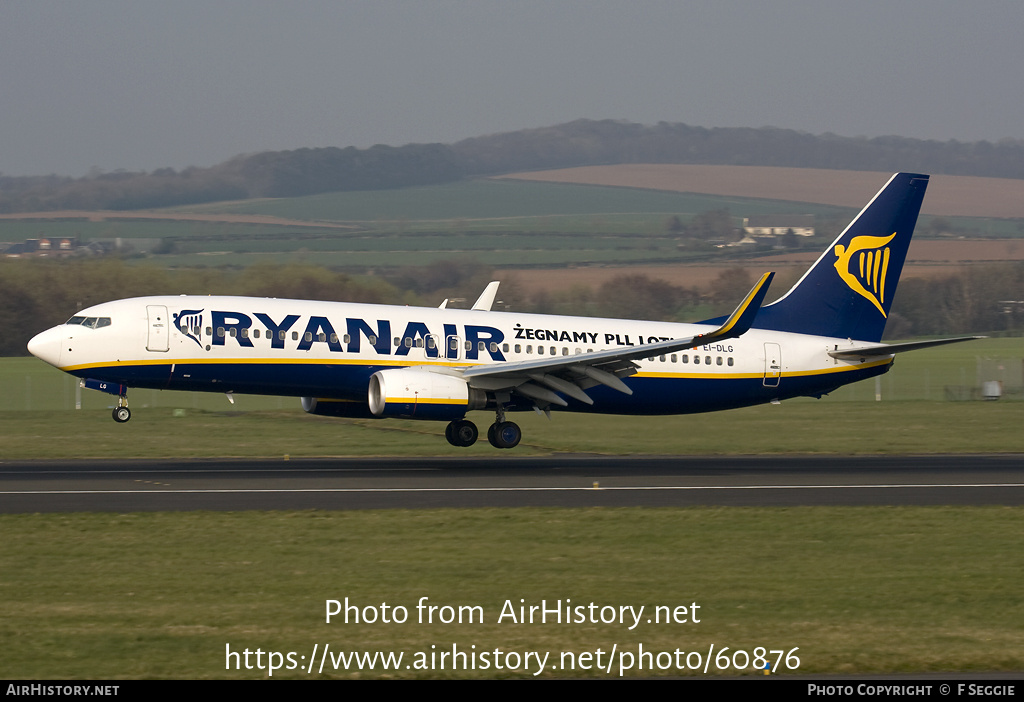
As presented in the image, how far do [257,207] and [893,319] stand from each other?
57.0 m

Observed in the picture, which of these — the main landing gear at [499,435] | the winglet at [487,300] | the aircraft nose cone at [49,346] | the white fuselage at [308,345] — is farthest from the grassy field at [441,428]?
the winglet at [487,300]

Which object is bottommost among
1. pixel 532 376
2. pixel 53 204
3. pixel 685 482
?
pixel 685 482

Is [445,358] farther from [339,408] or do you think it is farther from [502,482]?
[502,482]

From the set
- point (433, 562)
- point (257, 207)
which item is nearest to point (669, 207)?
point (257, 207)

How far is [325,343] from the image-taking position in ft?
96.1

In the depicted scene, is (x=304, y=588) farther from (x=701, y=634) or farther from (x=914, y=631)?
(x=914, y=631)

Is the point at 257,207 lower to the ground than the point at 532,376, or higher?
higher

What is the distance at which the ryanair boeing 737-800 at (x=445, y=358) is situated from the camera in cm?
2862

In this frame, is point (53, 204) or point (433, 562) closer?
point (433, 562)

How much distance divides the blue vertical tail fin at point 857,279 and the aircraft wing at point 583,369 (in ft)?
18.6

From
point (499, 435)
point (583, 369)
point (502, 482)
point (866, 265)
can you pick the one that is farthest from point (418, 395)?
point (866, 265)

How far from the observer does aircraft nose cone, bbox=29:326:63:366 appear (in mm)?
28812

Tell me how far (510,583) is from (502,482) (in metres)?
10.3

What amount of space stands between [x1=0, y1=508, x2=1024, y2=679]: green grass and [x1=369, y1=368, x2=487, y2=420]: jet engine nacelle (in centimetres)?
764
